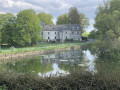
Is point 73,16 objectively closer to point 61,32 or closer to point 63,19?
point 63,19

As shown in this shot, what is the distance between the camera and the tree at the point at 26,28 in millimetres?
33306

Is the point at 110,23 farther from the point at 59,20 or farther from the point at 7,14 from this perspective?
the point at 59,20

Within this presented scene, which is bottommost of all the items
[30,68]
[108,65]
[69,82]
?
[30,68]

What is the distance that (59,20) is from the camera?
7806 centimetres

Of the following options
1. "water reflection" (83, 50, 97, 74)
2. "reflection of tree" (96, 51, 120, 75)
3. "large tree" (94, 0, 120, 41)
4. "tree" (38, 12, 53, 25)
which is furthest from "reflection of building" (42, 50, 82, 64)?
"tree" (38, 12, 53, 25)

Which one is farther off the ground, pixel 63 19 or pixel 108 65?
pixel 63 19

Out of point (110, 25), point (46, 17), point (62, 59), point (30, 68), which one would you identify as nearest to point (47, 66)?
point (30, 68)

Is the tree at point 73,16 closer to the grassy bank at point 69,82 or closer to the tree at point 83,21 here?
the tree at point 83,21

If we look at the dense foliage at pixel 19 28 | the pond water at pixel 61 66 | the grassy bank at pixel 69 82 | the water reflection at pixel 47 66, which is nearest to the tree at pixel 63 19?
the dense foliage at pixel 19 28

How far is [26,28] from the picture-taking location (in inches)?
1389

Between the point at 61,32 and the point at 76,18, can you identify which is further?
the point at 76,18

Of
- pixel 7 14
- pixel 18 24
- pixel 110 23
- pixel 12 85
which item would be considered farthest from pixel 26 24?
pixel 12 85

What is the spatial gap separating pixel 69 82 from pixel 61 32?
188 ft

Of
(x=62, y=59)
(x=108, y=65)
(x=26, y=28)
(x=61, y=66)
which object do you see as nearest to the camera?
(x=108, y=65)
